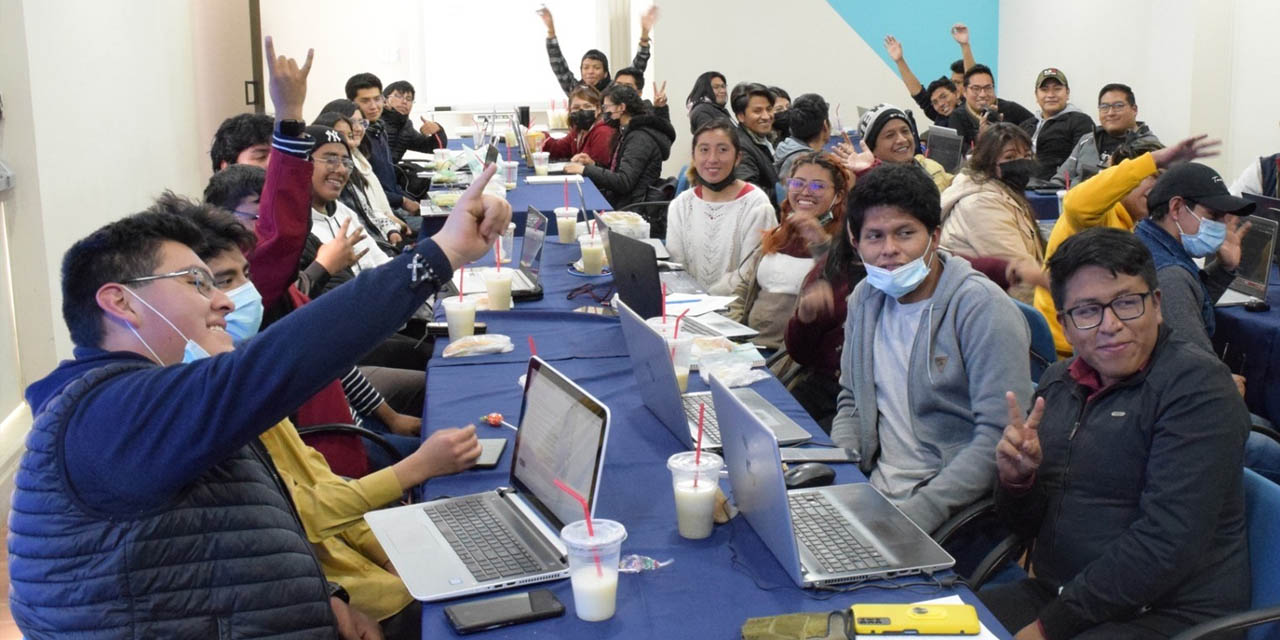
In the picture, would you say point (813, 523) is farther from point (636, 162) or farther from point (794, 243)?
point (636, 162)

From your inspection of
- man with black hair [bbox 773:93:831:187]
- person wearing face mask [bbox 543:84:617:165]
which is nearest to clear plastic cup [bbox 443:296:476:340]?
man with black hair [bbox 773:93:831:187]

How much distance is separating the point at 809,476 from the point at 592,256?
236cm

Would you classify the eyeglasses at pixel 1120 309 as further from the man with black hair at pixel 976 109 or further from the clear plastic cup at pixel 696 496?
the man with black hair at pixel 976 109

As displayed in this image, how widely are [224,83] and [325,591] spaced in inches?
344

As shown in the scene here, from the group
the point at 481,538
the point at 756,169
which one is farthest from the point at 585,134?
the point at 481,538

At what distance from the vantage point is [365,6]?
11.4 meters

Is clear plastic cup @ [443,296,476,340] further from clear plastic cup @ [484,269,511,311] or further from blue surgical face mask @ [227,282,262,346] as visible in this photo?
blue surgical face mask @ [227,282,262,346]

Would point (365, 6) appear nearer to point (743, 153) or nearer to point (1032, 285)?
point (743, 153)

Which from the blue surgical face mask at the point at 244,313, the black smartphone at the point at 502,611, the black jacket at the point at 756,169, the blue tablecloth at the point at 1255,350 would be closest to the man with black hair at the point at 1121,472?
the black smartphone at the point at 502,611

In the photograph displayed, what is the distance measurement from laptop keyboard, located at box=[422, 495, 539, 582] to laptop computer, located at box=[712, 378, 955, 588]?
0.40 meters

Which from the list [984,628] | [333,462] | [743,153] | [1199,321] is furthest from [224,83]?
[984,628]

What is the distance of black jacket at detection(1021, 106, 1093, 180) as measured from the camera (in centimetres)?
771

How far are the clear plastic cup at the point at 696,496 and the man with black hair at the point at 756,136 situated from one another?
13.5ft

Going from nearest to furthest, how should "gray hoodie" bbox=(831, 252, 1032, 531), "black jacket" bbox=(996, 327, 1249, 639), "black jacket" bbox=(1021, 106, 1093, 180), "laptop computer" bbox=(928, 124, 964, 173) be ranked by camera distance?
"black jacket" bbox=(996, 327, 1249, 639)
"gray hoodie" bbox=(831, 252, 1032, 531)
"laptop computer" bbox=(928, 124, 964, 173)
"black jacket" bbox=(1021, 106, 1093, 180)
